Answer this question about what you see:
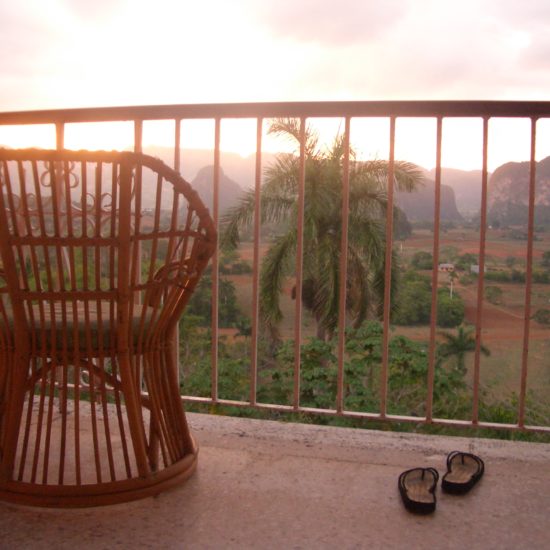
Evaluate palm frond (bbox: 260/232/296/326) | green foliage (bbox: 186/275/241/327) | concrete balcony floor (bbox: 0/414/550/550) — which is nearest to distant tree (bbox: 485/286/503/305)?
green foliage (bbox: 186/275/241/327)

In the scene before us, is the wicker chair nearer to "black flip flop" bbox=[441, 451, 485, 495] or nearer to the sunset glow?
"black flip flop" bbox=[441, 451, 485, 495]

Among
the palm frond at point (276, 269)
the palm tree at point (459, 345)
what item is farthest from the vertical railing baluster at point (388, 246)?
the palm frond at point (276, 269)

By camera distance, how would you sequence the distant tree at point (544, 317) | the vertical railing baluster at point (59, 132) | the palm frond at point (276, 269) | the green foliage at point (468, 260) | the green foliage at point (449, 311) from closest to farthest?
the green foliage at point (468, 260) < the vertical railing baluster at point (59, 132) < the distant tree at point (544, 317) < the green foliage at point (449, 311) < the palm frond at point (276, 269)

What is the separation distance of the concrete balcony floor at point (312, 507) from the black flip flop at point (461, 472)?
0.09ft

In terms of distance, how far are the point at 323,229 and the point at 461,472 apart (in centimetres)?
1338

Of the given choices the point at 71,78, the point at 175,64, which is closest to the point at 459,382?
the point at 175,64

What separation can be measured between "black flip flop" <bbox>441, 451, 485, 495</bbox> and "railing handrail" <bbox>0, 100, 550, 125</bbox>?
1105 mm

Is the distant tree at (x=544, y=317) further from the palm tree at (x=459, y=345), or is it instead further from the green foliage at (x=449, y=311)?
the palm tree at (x=459, y=345)

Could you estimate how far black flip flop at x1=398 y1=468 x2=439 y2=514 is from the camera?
1.75 m

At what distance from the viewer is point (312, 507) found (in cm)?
179

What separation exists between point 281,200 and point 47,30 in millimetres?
7984

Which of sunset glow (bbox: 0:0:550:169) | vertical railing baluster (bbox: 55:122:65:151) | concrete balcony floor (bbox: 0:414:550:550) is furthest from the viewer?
sunset glow (bbox: 0:0:550:169)

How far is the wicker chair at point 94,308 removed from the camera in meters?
1.62

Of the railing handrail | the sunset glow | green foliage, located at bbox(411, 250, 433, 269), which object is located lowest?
green foliage, located at bbox(411, 250, 433, 269)
